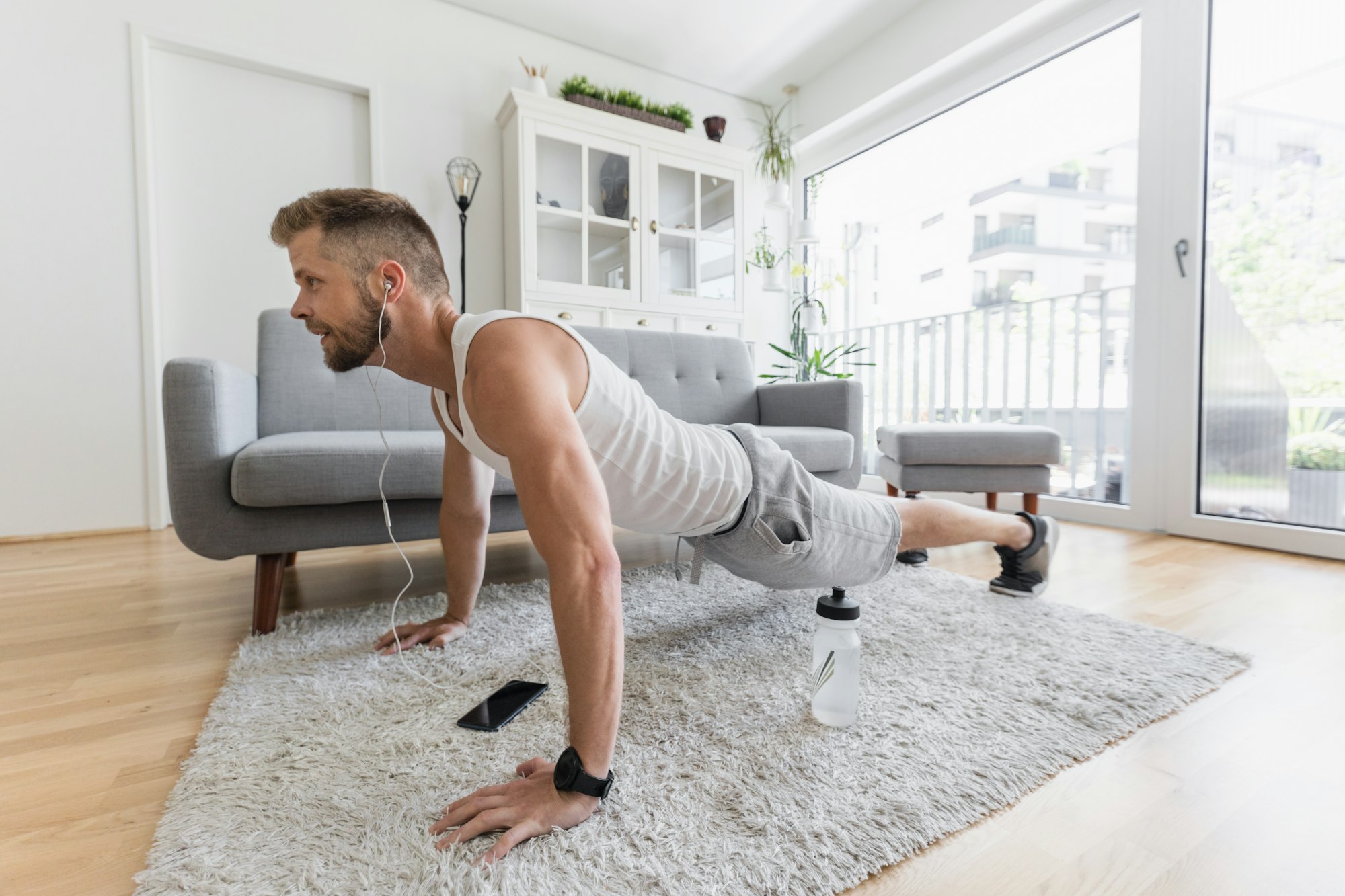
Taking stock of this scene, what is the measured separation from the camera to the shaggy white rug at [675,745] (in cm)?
63

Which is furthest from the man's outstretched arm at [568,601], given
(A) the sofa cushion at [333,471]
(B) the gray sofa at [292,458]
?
(B) the gray sofa at [292,458]

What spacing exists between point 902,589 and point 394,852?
127 centimetres

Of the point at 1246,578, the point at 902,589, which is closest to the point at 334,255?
the point at 902,589

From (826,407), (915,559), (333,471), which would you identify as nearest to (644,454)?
(333,471)

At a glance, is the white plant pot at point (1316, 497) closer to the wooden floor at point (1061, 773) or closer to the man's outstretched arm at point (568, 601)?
the wooden floor at point (1061, 773)

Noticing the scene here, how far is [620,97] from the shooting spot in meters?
3.19

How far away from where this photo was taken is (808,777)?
77 cm

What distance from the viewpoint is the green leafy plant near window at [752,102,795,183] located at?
3.90m

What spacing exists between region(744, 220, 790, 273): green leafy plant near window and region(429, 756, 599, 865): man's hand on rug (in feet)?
10.9

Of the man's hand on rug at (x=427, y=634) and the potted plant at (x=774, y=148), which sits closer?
the man's hand on rug at (x=427, y=634)

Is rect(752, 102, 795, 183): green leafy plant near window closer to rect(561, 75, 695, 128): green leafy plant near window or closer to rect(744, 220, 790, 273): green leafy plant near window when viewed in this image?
rect(744, 220, 790, 273): green leafy plant near window

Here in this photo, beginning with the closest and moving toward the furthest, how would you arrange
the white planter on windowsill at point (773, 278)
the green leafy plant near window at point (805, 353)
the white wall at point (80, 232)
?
the white wall at point (80, 232), the green leafy plant near window at point (805, 353), the white planter on windowsill at point (773, 278)

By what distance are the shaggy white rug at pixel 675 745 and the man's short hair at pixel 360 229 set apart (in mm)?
653

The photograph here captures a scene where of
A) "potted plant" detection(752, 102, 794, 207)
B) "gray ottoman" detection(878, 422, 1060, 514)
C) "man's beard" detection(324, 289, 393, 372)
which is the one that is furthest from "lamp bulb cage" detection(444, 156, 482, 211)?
"man's beard" detection(324, 289, 393, 372)
